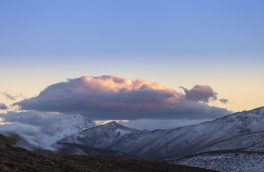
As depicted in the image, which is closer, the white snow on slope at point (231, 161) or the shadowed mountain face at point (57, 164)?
the shadowed mountain face at point (57, 164)

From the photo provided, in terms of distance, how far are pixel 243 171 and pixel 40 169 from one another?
3711 inches

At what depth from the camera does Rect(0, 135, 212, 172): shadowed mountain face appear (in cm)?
6053

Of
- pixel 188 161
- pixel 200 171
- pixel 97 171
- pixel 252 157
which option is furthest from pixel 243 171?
pixel 97 171

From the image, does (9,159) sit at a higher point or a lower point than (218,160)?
lower

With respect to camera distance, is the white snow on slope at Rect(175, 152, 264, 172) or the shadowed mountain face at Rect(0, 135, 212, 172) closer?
the shadowed mountain face at Rect(0, 135, 212, 172)

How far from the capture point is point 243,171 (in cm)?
14812

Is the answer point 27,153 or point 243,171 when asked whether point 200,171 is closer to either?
point 27,153

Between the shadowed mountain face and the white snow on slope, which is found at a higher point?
the white snow on slope

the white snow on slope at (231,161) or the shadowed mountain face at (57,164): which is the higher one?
the white snow on slope at (231,161)

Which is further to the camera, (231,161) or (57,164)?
(231,161)

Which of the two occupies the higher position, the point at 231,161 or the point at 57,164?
the point at 231,161

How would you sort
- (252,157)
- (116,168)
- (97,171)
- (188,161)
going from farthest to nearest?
(188,161) < (252,157) < (116,168) < (97,171)

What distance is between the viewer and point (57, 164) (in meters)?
67.7

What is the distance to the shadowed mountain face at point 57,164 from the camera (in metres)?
60.5
